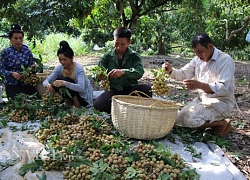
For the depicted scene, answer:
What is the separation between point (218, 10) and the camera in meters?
7.09

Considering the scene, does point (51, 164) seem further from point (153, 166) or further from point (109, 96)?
point (109, 96)

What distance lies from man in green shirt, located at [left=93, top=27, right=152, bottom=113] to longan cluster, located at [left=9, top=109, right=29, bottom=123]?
787mm

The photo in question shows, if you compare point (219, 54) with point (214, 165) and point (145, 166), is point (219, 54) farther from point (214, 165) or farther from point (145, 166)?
point (145, 166)

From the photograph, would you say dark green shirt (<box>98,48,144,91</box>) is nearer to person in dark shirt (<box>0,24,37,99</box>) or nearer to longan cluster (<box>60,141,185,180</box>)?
person in dark shirt (<box>0,24,37,99</box>)

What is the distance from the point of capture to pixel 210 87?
2.78 m

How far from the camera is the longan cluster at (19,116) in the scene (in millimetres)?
3232

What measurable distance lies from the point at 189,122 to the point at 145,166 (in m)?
A: 1.12

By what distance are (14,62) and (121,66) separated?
1.50 m

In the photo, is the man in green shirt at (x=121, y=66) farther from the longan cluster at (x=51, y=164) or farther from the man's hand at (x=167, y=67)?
the longan cluster at (x=51, y=164)

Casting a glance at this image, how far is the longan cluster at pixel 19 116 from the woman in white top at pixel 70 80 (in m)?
0.37

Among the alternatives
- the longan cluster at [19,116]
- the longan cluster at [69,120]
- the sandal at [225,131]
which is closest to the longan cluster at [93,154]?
the longan cluster at [69,120]

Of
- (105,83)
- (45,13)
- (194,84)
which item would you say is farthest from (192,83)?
(45,13)

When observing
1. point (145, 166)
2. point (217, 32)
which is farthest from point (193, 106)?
point (217, 32)

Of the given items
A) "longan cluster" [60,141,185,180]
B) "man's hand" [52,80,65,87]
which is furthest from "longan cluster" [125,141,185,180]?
"man's hand" [52,80,65,87]
